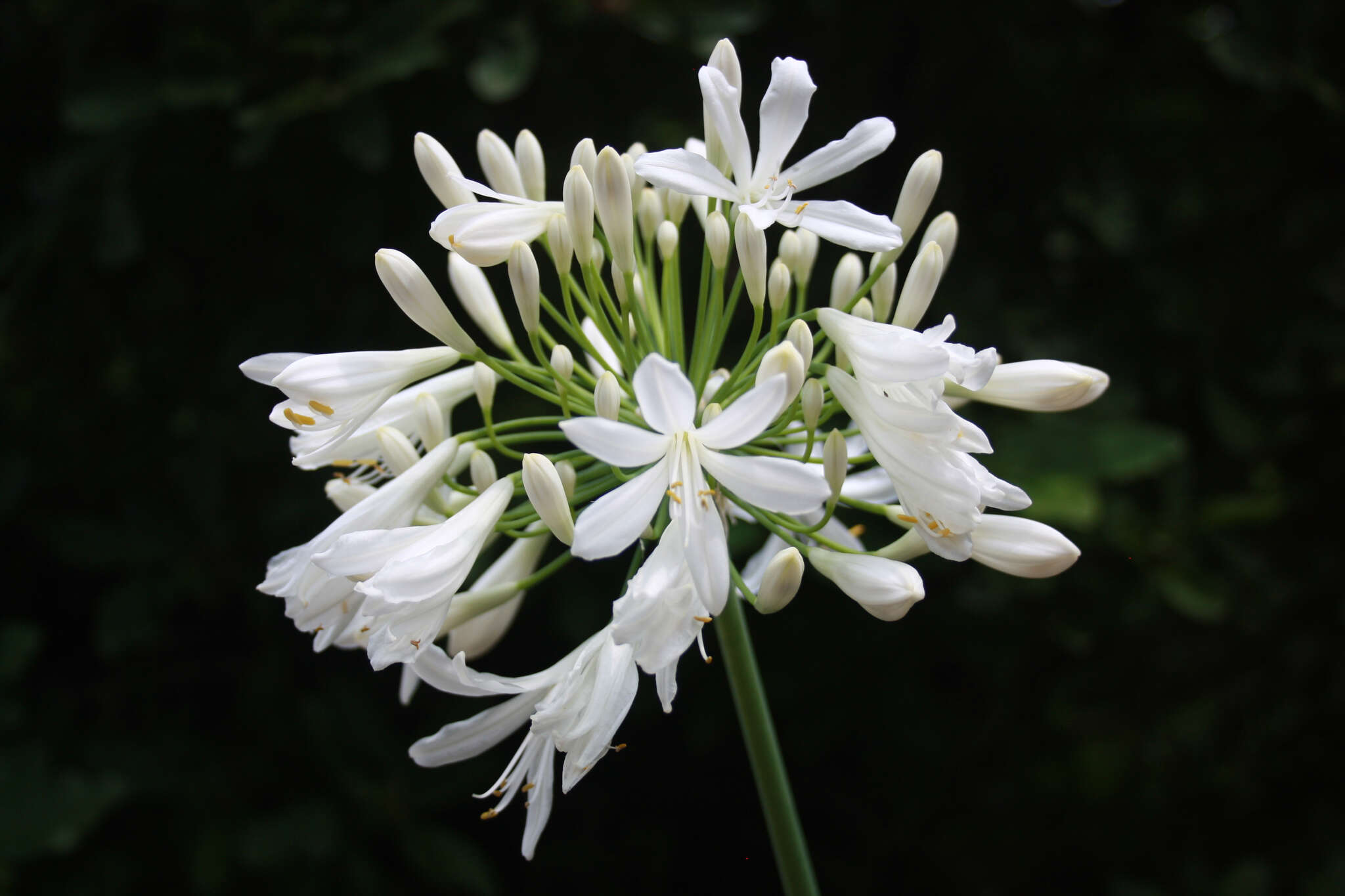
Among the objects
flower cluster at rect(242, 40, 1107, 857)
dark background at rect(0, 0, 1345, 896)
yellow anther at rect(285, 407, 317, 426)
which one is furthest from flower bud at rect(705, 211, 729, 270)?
dark background at rect(0, 0, 1345, 896)

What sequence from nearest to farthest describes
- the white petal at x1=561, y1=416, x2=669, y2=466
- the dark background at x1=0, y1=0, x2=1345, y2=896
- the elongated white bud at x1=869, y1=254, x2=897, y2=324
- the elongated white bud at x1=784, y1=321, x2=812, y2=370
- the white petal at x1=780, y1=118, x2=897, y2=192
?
1. the white petal at x1=561, y1=416, x2=669, y2=466
2. the elongated white bud at x1=784, y1=321, x2=812, y2=370
3. the white petal at x1=780, y1=118, x2=897, y2=192
4. the elongated white bud at x1=869, y1=254, x2=897, y2=324
5. the dark background at x1=0, y1=0, x2=1345, y2=896

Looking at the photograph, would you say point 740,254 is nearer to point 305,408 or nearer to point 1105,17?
point 305,408

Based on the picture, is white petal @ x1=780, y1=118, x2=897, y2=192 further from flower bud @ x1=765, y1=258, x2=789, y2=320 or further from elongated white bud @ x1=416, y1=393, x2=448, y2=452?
elongated white bud @ x1=416, y1=393, x2=448, y2=452

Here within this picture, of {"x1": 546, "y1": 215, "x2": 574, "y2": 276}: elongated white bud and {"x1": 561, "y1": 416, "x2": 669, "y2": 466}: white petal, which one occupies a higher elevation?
{"x1": 546, "y1": 215, "x2": 574, "y2": 276}: elongated white bud

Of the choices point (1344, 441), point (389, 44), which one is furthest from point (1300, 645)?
point (389, 44)

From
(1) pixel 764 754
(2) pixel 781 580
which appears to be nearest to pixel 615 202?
(2) pixel 781 580

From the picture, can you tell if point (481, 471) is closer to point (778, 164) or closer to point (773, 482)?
point (773, 482)

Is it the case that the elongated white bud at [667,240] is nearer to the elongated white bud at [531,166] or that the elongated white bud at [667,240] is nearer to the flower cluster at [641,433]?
the flower cluster at [641,433]

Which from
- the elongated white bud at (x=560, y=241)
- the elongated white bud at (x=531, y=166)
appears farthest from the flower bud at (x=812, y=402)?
the elongated white bud at (x=531, y=166)
